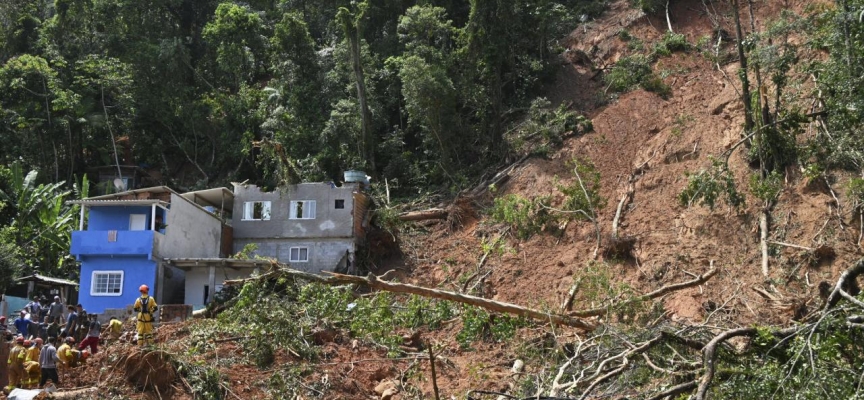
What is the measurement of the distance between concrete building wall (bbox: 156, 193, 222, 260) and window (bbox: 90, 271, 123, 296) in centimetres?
117

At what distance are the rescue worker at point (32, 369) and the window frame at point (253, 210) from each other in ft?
36.6

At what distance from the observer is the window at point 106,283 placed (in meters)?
21.6

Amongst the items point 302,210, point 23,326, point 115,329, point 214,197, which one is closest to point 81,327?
point 23,326

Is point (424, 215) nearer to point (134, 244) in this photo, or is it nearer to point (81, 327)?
point (134, 244)

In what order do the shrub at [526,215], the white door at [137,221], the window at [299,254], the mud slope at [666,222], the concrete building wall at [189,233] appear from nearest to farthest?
the mud slope at [666,222], the shrub at [526,215], the concrete building wall at [189,233], the white door at [137,221], the window at [299,254]

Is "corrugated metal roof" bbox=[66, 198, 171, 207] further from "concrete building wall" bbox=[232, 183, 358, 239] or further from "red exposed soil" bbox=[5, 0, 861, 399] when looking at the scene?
"red exposed soil" bbox=[5, 0, 861, 399]

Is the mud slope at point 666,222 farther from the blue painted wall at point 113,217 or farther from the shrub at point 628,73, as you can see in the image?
the blue painted wall at point 113,217

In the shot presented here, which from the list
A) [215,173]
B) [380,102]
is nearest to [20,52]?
[215,173]

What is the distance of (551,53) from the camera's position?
1113 inches

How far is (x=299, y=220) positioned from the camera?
2356 centimetres

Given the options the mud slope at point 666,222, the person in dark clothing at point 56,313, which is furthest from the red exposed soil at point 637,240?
the person in dark clothing at point 56,313

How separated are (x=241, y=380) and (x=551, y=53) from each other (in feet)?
58.7

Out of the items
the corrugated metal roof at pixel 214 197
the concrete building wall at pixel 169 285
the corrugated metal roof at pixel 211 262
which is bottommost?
the concrete building wall at pixel 169 285

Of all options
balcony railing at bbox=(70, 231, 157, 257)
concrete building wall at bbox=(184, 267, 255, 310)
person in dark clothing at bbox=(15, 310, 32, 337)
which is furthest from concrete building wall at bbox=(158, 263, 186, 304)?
person in dark clothing at bbox=(15, 310, 32, 337)
